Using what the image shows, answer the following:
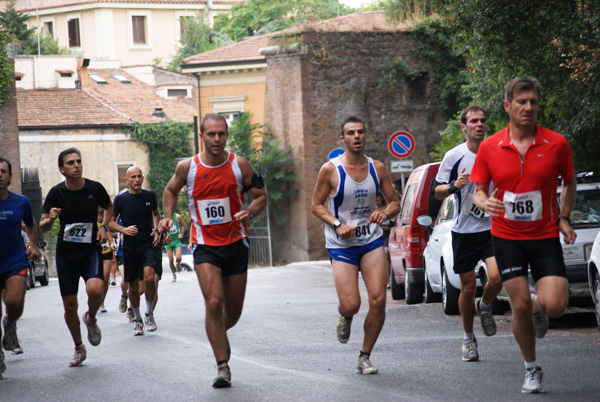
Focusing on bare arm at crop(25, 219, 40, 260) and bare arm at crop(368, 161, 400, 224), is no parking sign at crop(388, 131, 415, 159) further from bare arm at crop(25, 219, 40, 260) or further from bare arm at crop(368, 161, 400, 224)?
bare arm at crop(368, 161, 400, 224)

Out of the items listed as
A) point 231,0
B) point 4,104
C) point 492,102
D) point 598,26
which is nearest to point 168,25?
point 231,0

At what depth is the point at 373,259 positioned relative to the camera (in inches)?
341

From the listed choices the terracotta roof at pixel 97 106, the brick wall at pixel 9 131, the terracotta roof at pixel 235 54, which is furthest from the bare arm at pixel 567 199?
the terracotta roof at pixel 97 106

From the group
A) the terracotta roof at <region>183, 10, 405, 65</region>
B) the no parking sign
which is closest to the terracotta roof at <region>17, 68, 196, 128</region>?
the terracotta roof at <region>183, 10, 405, 65</region>

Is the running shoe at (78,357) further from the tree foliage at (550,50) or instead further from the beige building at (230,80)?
the beige building at (230,80)

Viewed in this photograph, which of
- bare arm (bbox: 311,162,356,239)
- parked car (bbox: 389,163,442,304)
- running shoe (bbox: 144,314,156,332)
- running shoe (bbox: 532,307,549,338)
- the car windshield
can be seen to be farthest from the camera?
parked car (bbox: 389,163,442,304)

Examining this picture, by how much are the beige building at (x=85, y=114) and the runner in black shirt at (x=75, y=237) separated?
130 ft

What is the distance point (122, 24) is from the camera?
85.6m

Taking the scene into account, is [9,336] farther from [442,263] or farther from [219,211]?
[442,263]

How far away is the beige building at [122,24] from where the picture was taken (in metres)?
84.7

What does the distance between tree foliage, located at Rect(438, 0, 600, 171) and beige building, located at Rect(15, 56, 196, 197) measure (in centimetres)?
3518

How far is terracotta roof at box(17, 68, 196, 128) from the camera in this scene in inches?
2010

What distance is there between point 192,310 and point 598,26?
24.9ft

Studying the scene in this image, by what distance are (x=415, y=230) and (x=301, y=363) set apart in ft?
22.2
